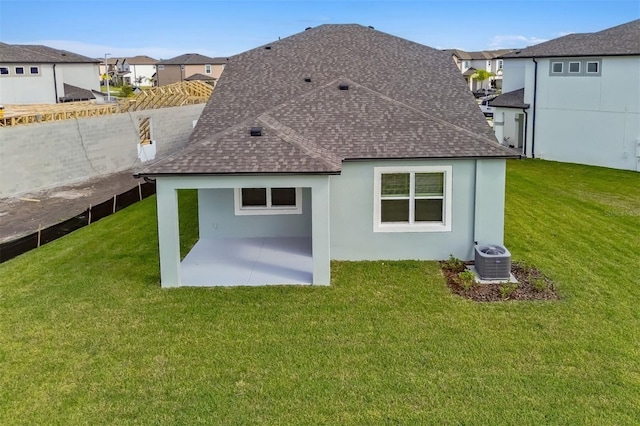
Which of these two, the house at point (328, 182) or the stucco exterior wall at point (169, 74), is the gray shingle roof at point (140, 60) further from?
the house at point (328, 182)

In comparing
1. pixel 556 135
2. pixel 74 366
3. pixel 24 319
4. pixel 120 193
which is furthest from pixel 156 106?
pixel 74 366

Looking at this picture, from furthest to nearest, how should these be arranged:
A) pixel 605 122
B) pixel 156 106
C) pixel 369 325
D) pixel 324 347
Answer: pixel 156 106 < pixel 605 122 < pixel 369 325 < pixel 324 347

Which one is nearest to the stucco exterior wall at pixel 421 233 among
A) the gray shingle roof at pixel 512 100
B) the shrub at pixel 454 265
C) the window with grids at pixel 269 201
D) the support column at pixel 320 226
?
the shrub at pixel 454 265

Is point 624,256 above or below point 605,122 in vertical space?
below

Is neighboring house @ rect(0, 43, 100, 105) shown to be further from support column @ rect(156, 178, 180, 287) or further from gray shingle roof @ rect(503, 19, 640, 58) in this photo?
support column @ rect(156, 178, 180, 287)

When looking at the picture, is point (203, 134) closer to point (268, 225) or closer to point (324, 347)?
point (268, 225)

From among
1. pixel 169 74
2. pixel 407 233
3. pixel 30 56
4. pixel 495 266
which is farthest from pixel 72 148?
pixel 169 74

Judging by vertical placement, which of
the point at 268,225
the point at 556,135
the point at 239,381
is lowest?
the point at 239,381
